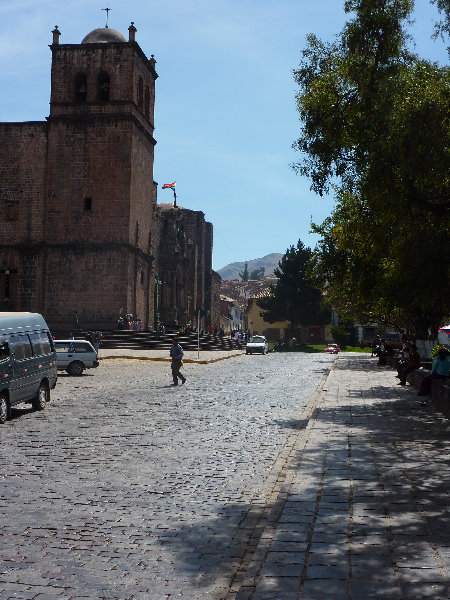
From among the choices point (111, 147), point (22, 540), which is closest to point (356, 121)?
point (22, 540)

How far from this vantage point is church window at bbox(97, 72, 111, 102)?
51812 mm

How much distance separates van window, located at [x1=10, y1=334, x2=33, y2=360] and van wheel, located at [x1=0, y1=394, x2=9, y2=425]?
3.60 feet

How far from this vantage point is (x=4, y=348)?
14.7 meters

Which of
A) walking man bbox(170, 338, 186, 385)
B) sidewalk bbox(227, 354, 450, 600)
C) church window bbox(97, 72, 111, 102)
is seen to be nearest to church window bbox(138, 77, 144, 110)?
church window bbox(97, 72, 111, 102)

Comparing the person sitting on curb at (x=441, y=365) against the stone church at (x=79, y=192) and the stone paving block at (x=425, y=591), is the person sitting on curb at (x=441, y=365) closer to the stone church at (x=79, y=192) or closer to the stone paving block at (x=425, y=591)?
the stone paving block at (x=425, y=591)

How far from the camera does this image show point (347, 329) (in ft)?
307

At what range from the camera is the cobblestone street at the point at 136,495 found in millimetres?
5145

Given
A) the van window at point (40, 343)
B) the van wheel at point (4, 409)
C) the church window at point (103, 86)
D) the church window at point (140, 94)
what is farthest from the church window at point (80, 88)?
the van wheel at point (4, 409)

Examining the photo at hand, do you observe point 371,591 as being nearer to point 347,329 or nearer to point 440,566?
point 440,566

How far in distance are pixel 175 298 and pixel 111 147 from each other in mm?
18591

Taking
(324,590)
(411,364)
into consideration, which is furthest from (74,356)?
(324,590)

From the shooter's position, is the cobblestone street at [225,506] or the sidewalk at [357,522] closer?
the sidewalk at [357,522]

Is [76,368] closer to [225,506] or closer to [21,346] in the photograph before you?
[21,346]

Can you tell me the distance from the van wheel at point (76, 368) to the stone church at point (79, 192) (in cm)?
2216
